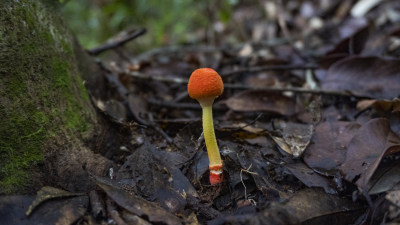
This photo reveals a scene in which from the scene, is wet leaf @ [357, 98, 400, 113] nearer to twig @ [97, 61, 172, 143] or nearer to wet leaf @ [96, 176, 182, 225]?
twig @ [97, 61, 172, 143]

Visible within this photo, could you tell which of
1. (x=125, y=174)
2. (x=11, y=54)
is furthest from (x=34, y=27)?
(x=125, y=174)

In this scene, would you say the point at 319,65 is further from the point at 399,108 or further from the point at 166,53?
the point at 166,53

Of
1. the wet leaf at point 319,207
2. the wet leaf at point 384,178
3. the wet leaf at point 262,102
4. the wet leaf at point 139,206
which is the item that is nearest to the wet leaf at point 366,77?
the wet leaf at point 262,102

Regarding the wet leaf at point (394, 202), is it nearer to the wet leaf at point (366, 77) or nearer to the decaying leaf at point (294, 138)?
the decaying leaf at point (294, 138)

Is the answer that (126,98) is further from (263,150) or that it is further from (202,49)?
(202,49)

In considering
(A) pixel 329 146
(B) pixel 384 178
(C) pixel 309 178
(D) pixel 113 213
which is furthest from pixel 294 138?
(D) pixel 113 213

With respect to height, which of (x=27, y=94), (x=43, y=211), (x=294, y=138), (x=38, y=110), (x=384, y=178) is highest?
(x=27, y=94)

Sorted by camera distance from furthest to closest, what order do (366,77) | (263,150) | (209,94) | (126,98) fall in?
(366,77) → (126,98) → (263,150) → (209,94)
